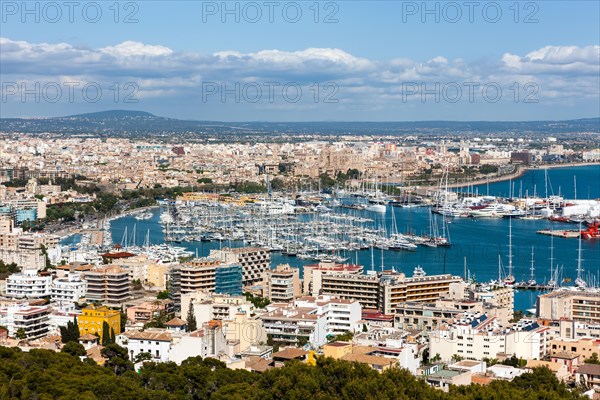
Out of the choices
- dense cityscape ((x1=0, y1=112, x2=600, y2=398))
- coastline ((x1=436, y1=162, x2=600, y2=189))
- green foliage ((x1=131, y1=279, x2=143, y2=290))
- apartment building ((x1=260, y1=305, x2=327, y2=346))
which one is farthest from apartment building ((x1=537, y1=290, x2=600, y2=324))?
coastline ((x1=436, y1=162, x2=600, y2=189))

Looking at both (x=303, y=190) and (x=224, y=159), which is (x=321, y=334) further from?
(x=224, y=159)

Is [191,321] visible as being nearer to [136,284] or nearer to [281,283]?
[281,283]

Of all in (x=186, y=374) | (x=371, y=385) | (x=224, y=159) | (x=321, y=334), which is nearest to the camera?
(x=371, y=385)

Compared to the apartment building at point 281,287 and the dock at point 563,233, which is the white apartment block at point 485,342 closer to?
the apartment building at point 281,287

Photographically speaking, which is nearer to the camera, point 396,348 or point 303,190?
point 396,348

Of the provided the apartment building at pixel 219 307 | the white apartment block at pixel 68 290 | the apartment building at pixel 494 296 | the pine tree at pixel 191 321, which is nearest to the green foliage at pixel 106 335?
the pine tree at pixel 191 321

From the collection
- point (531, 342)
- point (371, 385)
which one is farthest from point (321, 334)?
point (371, 385)
